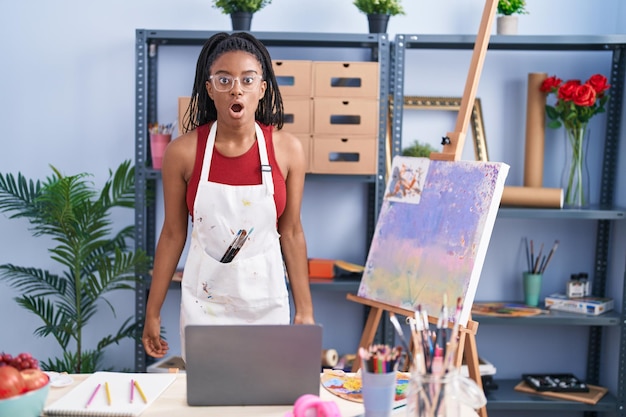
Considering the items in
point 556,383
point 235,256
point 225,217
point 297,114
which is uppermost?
point 297,114

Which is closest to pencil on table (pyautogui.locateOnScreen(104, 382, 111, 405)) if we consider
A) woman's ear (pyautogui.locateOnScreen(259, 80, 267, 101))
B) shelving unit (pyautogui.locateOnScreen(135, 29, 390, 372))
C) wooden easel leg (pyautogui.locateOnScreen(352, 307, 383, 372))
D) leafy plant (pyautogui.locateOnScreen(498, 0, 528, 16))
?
woman's ear (pyautogui.locateOnScreen(259, 80, 267, 101))

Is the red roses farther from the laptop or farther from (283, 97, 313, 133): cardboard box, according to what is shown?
the laptop

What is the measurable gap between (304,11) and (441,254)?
4.50ft

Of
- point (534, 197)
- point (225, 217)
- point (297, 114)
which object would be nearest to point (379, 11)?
point (297, 114)

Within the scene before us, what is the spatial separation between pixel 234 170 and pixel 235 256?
0.84 ft

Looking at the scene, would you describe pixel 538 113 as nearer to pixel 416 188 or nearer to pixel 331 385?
pixel 416 188

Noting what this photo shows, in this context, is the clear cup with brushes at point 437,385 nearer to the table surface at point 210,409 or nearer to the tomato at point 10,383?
the table surface at point 210,409

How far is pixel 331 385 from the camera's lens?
1.71m

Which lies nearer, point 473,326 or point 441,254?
point 473,326

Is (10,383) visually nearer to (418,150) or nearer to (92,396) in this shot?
(92,396)

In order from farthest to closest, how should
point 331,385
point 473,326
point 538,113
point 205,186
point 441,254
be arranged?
point 538,113
point 441,254
point 473,326
point 205,186
point 331,385

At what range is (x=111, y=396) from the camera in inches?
62.8

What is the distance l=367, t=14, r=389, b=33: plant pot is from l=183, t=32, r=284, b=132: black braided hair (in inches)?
35.0

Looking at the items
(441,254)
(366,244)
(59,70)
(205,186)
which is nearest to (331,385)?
(205,186)
